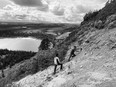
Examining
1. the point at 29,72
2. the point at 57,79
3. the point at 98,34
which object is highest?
the point at 98,34

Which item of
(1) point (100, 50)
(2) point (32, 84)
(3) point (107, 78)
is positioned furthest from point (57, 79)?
(1) point (100, 50)

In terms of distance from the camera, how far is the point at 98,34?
1752 cm

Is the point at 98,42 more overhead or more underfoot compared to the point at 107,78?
more overhead

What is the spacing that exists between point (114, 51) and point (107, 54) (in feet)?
1.97

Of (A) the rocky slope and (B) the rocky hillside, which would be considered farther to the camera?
(B) the rocky hillside

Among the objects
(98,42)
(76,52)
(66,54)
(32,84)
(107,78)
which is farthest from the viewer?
(66,54)

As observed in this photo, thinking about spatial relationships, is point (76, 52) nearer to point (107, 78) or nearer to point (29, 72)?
point (29, 72)

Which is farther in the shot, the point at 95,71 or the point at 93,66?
the point at 93,66

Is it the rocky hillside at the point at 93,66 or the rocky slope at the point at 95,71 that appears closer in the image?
the rocky slope at the point at 95,71

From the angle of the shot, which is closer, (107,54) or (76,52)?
(107,54)

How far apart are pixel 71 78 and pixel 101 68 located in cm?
223

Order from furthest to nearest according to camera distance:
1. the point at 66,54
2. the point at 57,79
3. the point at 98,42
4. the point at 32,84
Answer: the point at 66,54 → the point at 98,42 → the point at 32,84 → the point at 57,79

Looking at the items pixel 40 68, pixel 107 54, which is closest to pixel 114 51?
pixel 107 54

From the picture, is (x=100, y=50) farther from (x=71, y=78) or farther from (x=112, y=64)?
(x=71, y=78)
